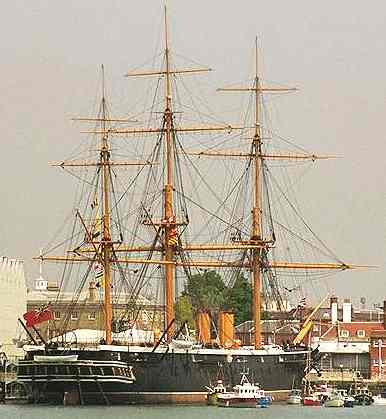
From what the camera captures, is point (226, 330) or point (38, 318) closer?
point (38, 318)

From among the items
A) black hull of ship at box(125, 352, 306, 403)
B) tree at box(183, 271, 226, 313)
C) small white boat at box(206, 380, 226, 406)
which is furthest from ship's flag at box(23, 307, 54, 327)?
tree at box(183, 271, 226, 313)

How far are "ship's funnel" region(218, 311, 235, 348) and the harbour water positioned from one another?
28.8 feet

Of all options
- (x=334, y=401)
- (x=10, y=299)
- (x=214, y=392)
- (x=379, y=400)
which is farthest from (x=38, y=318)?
(x=10, y=299)

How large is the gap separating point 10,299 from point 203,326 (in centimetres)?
4105

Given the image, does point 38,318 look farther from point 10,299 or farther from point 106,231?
point 10,299

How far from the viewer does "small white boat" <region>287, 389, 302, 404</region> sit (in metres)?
118

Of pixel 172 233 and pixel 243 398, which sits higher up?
pixel 172 233

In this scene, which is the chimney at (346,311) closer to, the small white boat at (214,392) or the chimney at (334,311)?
the chimney at (334,311)

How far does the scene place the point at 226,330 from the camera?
123 m

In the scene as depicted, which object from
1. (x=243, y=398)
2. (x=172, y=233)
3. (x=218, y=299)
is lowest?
(x=243, y=398)

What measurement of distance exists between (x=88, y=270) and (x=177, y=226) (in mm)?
6548

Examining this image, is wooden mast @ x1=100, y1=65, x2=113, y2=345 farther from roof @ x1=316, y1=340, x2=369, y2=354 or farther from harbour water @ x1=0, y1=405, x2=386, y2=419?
roof @ x1=316, y1=340, x2=369, y2=354

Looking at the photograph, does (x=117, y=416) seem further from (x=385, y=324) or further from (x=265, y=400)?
(x=385, y=324)

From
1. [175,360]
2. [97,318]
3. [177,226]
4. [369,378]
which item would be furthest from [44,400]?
[97,318]
